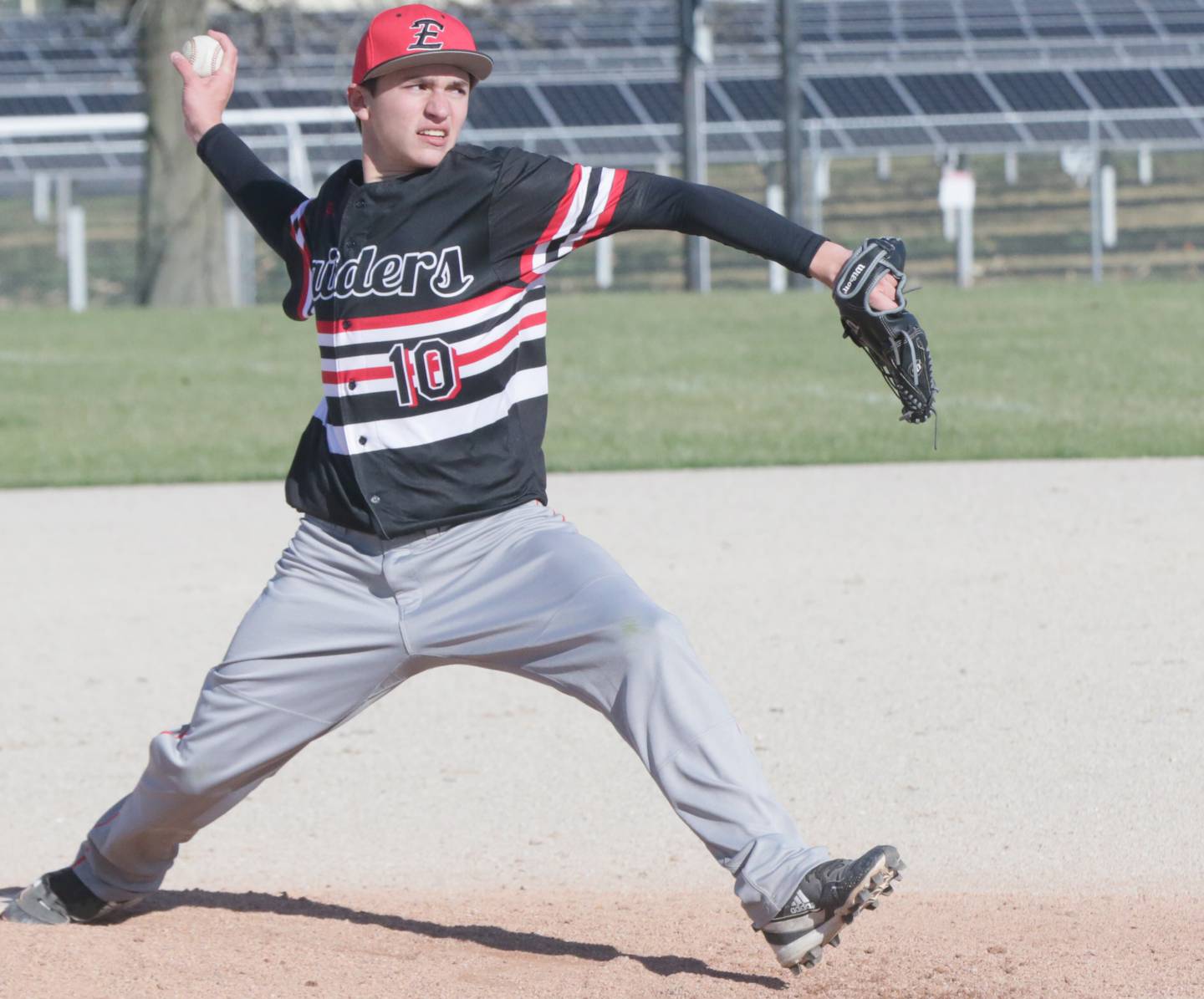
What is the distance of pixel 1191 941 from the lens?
3.89 metres

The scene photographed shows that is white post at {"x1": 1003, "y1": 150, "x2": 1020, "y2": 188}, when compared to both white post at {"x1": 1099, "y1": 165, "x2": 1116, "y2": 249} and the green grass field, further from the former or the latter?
the green grass field

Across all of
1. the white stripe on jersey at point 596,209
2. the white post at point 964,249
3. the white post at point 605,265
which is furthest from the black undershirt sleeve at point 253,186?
the white post at point 605,265

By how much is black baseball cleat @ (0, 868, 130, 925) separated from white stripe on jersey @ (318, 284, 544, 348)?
1.29m

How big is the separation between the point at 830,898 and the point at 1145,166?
25487 mm

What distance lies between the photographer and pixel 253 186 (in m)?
4.18

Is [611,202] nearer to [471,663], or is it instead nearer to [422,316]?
[422,316]

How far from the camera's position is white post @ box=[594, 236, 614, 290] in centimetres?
2725

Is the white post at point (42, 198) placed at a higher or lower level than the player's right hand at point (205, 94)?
lower

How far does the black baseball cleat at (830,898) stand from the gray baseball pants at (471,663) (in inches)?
1.0

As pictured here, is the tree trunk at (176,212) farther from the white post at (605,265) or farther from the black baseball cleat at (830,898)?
the black baseball cleat at (830,898)

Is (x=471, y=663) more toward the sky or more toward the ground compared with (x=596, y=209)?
more toward the ground

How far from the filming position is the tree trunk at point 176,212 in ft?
76.0

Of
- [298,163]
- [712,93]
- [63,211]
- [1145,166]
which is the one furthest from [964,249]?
[63,211]

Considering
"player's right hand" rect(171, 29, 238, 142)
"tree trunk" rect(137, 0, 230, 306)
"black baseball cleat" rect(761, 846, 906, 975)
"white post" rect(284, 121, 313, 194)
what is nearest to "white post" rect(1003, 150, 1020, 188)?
"white post" rect(284, 121, 313, 194)
